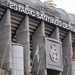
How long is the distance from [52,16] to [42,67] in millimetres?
12886

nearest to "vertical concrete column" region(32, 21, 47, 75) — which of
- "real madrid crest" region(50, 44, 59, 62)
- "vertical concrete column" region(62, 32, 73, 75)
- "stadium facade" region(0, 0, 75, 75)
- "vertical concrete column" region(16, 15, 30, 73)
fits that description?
"stadium facade" region(0, 0, 75, 75)

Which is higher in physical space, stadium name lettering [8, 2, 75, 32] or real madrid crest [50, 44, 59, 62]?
stadium name lettering [8, 2, 75, 32]

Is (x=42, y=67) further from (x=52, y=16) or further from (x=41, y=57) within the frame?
(x=52, y=16)

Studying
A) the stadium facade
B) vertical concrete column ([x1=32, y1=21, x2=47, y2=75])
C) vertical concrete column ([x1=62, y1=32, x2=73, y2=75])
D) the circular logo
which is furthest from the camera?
vertical concrete column ([x1=62, y1=32, x2=73, y2=75])

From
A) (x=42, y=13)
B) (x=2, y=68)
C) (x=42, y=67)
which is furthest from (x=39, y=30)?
(x=2, y=68)

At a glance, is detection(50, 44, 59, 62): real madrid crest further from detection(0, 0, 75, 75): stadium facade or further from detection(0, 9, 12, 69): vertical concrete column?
detection(0, 9, 12, 69): vertical concrete column

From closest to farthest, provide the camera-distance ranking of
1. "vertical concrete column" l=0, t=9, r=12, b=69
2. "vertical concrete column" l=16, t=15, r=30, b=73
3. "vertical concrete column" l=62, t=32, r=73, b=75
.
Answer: "vertical concrete column" l=0, t=9, r=12, b=69
"vertical concrete column" l=16, t=15, r=30, b=73
"vertical concrete column" l=62, t=32, r=73, b=75

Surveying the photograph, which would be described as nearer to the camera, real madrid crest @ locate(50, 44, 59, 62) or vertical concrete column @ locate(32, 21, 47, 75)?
vertical concrete column @ locate(32, 21, 47, 75)

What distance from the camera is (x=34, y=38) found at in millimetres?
70188

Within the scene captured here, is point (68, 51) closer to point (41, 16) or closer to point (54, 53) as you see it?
point (54, 53)

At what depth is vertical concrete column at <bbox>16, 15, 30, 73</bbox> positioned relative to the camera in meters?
64.0

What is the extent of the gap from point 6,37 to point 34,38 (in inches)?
417

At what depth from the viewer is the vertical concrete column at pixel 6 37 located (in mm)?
59375

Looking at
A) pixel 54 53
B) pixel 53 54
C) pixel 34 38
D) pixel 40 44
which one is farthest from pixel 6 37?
pixel 54 53
